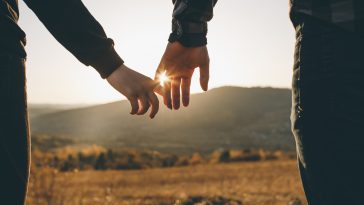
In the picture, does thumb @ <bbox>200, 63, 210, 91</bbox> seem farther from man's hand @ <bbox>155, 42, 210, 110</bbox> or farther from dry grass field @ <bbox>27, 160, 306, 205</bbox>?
dry grass field @ <bbox>27, 160, 306, 205</bbox>

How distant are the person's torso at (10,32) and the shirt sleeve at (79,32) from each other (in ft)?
A: 0.59

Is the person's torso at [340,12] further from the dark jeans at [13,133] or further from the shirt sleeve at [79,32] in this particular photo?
the dark jeans at [13,133]

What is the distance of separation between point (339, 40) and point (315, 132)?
28 centimetres

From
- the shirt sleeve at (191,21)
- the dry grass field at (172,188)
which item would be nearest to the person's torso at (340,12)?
the shirt sleeve at (191,21)

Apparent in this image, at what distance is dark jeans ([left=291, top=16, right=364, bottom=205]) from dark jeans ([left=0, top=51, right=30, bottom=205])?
34.6 inches

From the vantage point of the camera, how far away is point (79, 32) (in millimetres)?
1724

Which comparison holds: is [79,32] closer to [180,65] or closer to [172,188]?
[180,65]

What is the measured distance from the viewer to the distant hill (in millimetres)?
33281

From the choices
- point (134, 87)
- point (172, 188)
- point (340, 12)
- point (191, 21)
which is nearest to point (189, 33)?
point (191, 21)

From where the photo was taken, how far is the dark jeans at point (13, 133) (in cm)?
144

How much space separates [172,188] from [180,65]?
4.93m

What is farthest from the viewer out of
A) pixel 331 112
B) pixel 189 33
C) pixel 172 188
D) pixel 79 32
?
pixel 172 188

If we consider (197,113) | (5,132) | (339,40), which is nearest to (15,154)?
(5,132)

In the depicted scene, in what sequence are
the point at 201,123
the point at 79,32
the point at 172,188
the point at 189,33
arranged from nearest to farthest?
the point at 79,32, the point at 189,33, the point at 172,188, the point at 201,123
